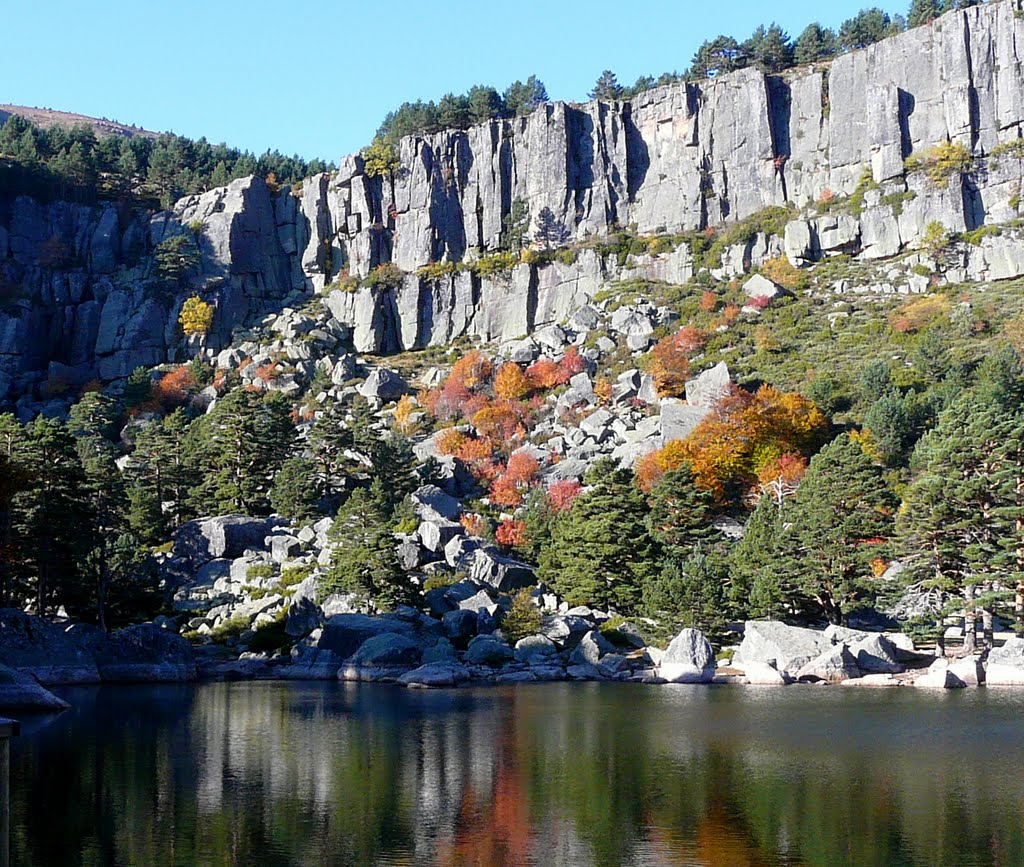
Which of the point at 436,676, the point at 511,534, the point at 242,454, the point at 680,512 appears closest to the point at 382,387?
the point at 242,454

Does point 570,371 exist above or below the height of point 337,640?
above

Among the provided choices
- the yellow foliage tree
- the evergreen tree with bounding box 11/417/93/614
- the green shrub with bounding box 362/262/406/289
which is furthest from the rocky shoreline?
the green shrub with bounding box 362/262/406/289

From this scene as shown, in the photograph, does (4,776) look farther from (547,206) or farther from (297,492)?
(547,206)

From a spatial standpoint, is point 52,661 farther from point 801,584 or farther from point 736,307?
point 736,307

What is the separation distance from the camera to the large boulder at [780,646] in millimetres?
53000

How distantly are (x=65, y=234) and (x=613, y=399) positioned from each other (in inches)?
2717

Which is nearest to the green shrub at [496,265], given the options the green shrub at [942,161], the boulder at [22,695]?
the green shrub at [942,161]

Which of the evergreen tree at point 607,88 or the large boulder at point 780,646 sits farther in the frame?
the evergreen tree at point 607,88

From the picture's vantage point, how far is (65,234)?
421 ft

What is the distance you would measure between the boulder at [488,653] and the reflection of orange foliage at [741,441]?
73.4 ft

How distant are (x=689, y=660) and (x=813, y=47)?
9478 centimetres

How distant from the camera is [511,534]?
7738 cm

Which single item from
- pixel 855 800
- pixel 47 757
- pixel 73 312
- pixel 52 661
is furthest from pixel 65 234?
pixel 855 800

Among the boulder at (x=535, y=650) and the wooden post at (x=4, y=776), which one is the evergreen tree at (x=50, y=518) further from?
the wooden post at (x=4, y=776)
